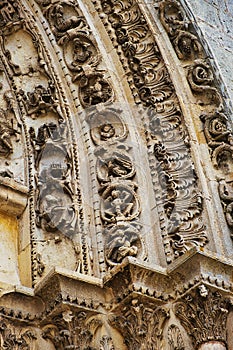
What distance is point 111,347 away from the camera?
176 inches

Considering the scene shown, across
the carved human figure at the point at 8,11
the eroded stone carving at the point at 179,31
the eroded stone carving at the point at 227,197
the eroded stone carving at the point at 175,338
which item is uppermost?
the carved human figure at the point at 8,11

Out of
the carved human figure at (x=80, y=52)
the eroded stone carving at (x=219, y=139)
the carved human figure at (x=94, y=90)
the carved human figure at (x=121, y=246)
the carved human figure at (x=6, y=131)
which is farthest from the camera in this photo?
the carved human figure at (x=80, y=52)

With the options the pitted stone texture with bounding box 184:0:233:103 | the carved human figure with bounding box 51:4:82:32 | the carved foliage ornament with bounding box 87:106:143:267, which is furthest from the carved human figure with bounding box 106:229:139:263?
the carved human figure with bounding box 51:4:82:32

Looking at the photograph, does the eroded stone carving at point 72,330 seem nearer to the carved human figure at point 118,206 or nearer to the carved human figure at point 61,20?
the carved human figure at point 118,206

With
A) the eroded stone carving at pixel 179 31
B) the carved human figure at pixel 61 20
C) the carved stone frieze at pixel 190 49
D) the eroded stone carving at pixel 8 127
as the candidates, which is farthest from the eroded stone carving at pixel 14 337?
the carved human figure at pixel 61 20

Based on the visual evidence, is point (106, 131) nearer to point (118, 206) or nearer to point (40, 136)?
point (40, 136)

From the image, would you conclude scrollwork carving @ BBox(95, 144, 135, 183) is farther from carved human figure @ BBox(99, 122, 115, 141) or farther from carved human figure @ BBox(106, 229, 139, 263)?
carved human figure @ BBox(106, 229, 139, 263)

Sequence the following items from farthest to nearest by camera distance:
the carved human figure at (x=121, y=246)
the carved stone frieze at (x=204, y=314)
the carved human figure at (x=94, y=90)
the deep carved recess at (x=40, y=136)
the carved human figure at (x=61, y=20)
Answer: the carved human figure at (x=61, y=20) → the carved human figure at (x=94, y=90) → the deep carved recess at (x=40, y=136) → the carved human figure at (x=121, y=246) → the carved stone frieze at (x=204, y=314)

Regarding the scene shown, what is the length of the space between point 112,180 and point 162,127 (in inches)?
20.3

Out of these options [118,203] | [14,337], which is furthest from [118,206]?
[14,337]

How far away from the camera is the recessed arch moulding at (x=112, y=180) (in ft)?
14.7

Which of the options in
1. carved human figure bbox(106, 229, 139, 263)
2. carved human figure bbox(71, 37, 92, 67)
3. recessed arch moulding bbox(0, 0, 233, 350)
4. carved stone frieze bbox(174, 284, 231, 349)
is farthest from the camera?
carved human figure bbox(71, 37, 92, 67)

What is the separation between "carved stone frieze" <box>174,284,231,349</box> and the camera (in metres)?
4.33

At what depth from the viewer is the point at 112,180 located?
201 inches
